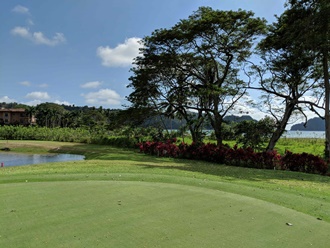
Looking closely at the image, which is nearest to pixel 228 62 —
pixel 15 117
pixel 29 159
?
pixel 29 159

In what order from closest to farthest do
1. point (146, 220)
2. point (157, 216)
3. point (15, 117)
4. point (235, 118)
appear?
point (146, 220) < point (157, 216) < point (235, 118) < point (15, 117)

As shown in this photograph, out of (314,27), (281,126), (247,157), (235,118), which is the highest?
(314,27)

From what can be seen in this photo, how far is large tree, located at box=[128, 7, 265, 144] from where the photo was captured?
1956cm

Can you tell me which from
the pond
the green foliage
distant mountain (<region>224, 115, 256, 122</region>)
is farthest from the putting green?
distant mountain (<region>224, 115, 256, 122</region>)

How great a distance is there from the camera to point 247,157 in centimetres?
1476

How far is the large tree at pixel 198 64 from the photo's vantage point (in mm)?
19562

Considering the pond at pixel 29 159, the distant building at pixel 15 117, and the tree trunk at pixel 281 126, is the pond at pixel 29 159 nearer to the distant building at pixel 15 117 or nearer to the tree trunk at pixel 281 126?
the tree trunk at pixel 281 126

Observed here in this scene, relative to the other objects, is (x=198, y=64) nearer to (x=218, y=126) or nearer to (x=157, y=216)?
(x=218, y=126)

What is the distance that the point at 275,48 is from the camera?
1822 cm

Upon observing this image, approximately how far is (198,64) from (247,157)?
1001cm

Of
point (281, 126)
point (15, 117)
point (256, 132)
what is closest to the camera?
point (256, 132)

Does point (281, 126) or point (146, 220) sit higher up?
point (281, 126)

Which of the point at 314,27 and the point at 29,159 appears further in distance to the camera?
the point at 29,159

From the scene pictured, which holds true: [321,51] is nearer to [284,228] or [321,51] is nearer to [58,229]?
[284,228]
